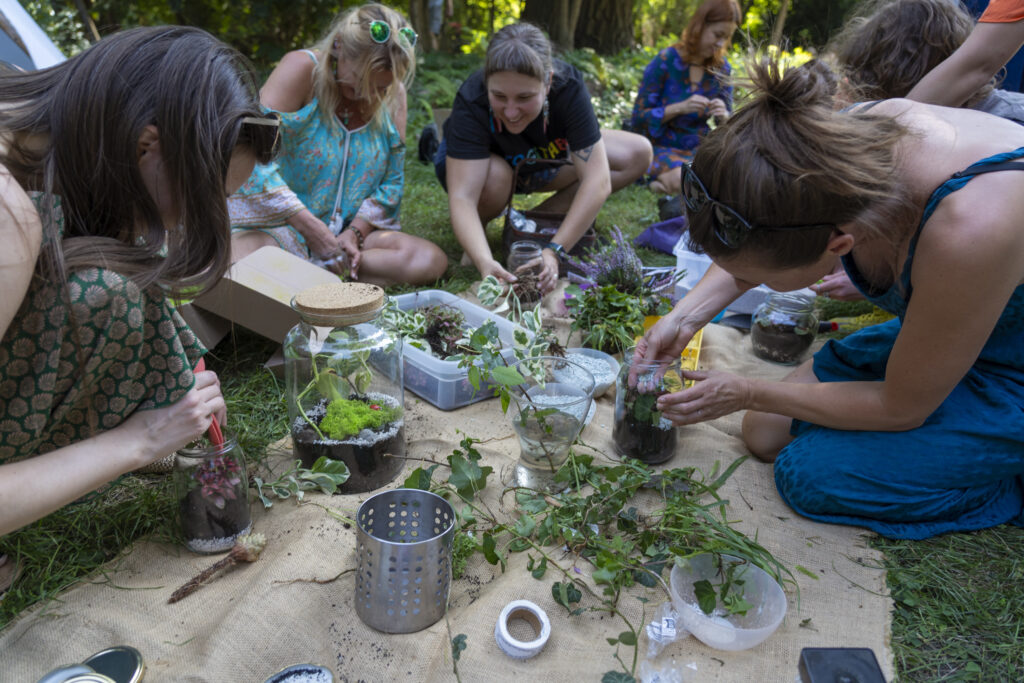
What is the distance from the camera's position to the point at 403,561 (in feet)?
4.69

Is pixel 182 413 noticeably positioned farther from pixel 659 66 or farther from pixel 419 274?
pixel 659 66

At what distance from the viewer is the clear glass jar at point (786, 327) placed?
109 inches

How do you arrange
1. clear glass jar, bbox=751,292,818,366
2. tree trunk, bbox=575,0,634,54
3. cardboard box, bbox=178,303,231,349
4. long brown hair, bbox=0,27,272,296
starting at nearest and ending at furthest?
long brown hair, bbox=0,27,272,296 < cardboard box, bbox=178,303,231,349 < clear glass jar, bbox=751,292,818,366 < tree trunk, bbox=575,0,634,54

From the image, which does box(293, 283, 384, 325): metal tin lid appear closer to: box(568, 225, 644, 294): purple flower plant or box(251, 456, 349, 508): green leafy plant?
box(251, 456, 349, 508): green leafy plant

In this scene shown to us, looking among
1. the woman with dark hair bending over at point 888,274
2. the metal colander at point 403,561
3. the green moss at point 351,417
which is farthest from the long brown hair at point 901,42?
the metal colander at point 403,561

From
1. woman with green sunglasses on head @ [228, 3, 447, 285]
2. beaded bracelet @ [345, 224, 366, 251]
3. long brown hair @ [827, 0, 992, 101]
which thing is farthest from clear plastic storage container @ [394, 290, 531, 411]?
long brown hair @ [827, 0, 992, 101]

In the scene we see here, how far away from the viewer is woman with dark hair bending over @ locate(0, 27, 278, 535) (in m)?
1.29

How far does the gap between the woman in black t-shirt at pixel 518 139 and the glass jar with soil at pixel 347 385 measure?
883mm

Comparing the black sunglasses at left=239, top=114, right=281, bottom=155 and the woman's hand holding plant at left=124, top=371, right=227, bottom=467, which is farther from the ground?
the black sunglasses at left=239, top=114, right=281, bottom=155

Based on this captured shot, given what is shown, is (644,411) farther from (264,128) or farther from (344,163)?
(344,163)

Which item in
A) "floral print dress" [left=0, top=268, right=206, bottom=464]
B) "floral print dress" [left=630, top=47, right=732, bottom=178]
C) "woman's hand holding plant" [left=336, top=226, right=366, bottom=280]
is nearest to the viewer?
"floral print dress" [left=0, top=268, right=206, bottom=464]

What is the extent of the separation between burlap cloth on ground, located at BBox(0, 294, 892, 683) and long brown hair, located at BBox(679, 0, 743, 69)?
405cm

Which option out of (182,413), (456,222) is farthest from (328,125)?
(182,413)

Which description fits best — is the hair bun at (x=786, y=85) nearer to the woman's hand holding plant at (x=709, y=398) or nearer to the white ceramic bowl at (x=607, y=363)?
the woman's hand holding plant at (x=709, y=398)
